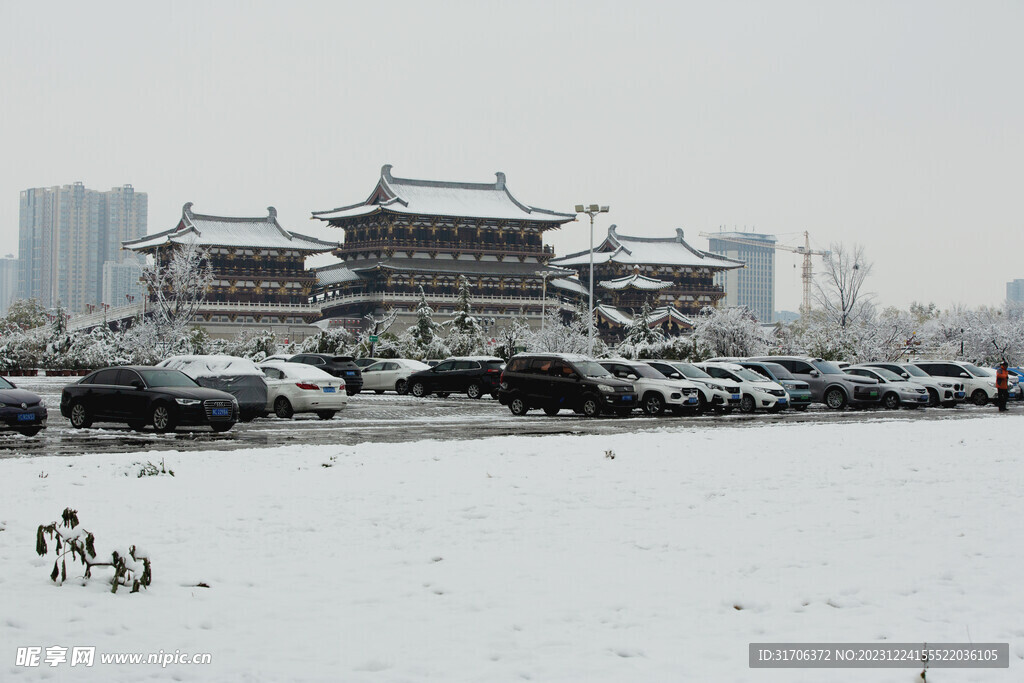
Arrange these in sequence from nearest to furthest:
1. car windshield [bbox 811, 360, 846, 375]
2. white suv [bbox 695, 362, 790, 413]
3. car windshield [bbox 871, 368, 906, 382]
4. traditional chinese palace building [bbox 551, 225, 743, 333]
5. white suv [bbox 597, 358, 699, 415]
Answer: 1. white suv [bbox 597, 358, 699, 415]
2. white suv [bbox 695, 362, 790, 413]
3. car windshield [bbox 811, 360, 846, 375]
4. car windshield [bbox 871, 368, 906, 382]
5. traditional chinese palace building [bbox 551, 225, 743, 333]

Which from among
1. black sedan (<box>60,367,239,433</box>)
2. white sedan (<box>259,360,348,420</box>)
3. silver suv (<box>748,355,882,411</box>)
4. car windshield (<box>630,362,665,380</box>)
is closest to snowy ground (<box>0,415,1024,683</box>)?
black sedan (<box>60,367,239,433</box>)

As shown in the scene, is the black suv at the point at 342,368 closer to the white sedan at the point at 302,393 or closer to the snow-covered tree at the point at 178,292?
the white sedan at the point at 302,393

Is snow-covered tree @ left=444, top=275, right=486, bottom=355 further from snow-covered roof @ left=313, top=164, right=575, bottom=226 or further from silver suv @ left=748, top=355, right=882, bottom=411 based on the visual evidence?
silver suv @ left=748, top=355, right=882, bottom=411

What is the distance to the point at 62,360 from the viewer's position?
53.5m

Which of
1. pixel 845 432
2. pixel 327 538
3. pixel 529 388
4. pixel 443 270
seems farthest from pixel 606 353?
pixel 327 538

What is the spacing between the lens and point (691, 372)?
96.6 feet

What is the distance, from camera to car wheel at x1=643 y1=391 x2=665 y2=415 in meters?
26.6

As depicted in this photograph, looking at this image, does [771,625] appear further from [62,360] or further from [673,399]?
[62,360]

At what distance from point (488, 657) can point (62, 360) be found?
53381 millimetres

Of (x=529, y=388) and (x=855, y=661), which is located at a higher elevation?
(x=529, y=388)

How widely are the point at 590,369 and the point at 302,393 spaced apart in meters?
7.23

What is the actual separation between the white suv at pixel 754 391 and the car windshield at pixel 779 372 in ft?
5.17

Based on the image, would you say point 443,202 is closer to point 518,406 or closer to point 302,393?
point 518,406

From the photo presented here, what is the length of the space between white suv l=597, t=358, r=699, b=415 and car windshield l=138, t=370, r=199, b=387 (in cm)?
1143
